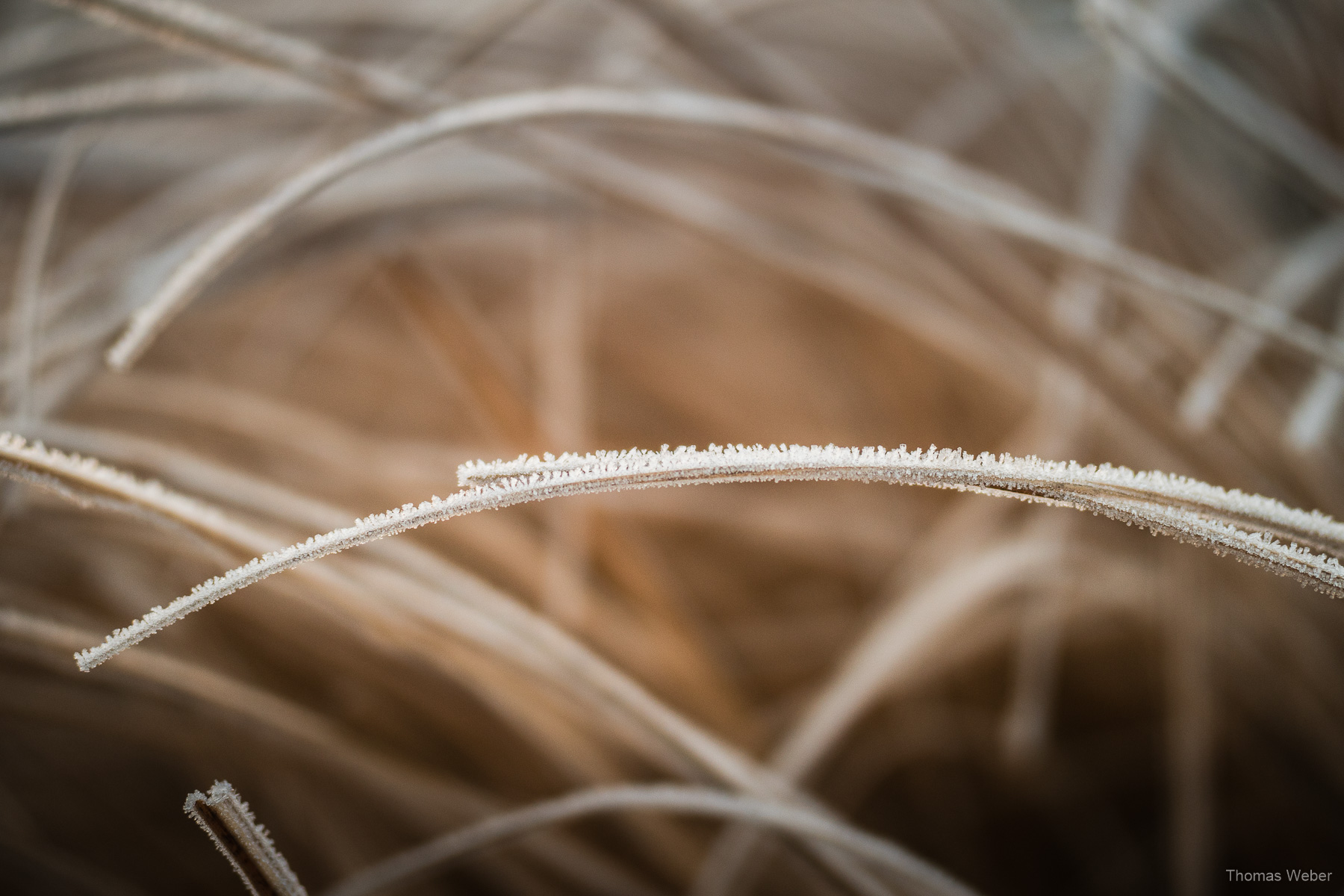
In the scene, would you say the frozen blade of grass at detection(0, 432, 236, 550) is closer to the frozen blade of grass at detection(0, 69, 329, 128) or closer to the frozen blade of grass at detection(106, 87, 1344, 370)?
the frozen blade of grass at detection(106, 87, 1344, 370)

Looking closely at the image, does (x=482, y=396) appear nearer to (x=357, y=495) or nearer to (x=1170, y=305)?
(x=357, y=495)

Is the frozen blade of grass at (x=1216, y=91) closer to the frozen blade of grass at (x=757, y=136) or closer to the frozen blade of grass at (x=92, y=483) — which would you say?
the frozen blade of grass at (x=757, y=136)

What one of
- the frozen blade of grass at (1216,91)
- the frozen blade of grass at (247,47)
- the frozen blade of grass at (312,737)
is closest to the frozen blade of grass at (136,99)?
the frozen blade of grass at (247,47)

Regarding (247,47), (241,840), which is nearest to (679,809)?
(241,840)

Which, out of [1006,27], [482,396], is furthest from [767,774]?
[1006,27]

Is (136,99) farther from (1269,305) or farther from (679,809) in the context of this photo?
(1269,305)

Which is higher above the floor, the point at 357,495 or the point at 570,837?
the point at 357,495

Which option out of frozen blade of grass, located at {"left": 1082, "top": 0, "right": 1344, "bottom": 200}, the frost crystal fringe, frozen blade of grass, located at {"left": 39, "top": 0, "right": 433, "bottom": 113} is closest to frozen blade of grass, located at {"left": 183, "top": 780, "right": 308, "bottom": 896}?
the frost crystal fringe
